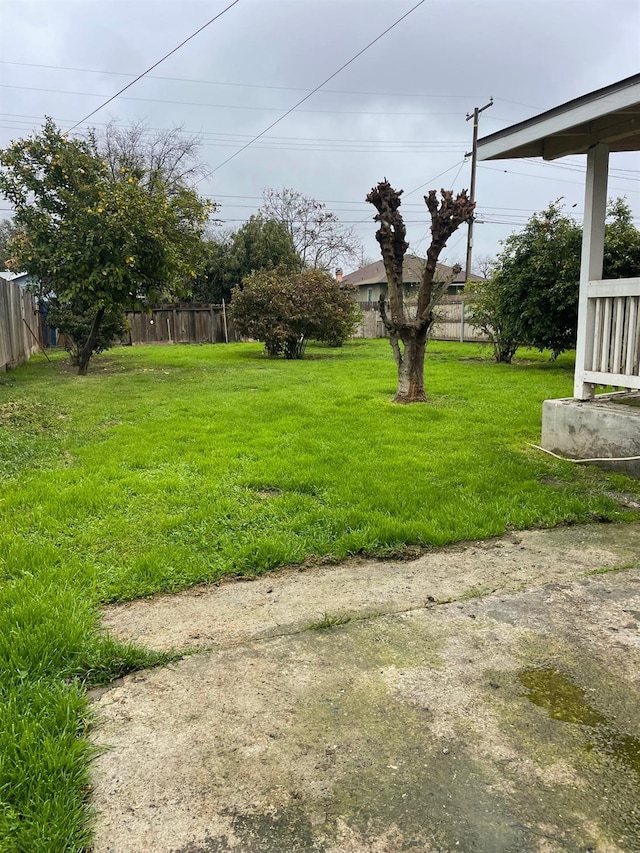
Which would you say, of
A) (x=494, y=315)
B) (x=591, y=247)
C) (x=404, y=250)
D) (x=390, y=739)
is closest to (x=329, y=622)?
(x=390, y=739)

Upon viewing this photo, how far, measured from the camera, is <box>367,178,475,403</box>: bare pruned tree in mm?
7613

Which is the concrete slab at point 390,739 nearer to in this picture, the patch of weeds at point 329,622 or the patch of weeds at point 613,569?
the patch of weeds at point 329,622

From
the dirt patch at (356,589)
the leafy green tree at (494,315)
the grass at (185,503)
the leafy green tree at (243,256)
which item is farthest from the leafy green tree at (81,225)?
the leafy green tree at (243,256)

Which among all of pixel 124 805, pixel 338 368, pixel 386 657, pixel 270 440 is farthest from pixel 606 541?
pixel 338 368

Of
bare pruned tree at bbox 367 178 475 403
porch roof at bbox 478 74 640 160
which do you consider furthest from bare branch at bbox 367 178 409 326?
porch roof at bbox 478 74 640 160

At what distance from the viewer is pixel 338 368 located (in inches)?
519

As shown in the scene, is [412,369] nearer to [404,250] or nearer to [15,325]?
[404,250]

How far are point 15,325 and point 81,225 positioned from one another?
4.24 meters

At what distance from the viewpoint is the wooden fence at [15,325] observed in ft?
41.5

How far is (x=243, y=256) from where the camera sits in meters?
27.7

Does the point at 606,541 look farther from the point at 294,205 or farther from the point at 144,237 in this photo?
the point at 294,205

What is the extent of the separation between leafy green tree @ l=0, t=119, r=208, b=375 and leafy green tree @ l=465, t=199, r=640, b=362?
7.20m

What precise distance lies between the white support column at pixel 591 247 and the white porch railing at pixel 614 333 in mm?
19

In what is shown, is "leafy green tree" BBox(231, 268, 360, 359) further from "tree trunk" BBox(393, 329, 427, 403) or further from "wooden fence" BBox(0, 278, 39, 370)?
"tree trunk" BBox(393, 329, 427, 403)
